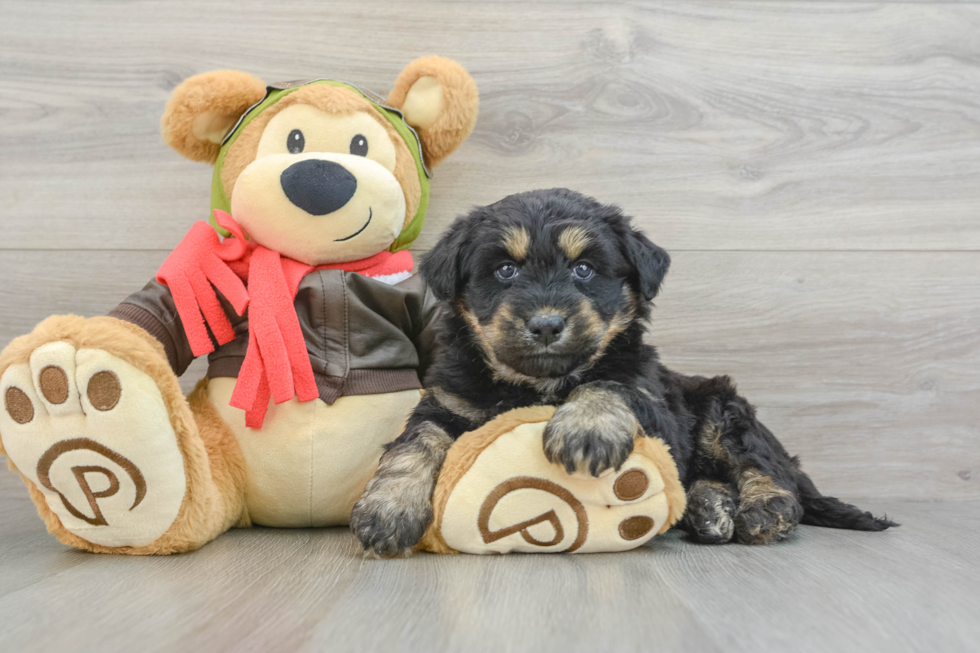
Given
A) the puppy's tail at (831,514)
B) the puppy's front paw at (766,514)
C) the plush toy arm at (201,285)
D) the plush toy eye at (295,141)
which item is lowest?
the puppy's tail at (831,514)

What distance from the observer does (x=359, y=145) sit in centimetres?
200

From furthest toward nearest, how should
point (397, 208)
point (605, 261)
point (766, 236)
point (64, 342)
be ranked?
point (766, 236), point (397, 208), point (605, 261), point (64, 342)

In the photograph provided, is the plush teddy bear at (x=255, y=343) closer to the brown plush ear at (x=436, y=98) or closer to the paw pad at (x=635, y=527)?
the brown plush ear at (x=436, y=98)

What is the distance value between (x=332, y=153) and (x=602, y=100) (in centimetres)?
110

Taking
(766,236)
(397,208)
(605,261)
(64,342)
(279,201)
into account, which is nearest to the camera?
(64,342)

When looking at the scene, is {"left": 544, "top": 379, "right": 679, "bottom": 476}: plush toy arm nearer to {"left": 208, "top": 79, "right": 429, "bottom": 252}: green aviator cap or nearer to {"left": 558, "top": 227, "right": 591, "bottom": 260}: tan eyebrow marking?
{"left": 558, "top": 227, "right": 591, "bottom": 260}: tan eyebrow marking

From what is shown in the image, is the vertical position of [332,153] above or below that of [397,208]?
above

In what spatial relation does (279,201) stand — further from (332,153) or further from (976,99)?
(976,99)

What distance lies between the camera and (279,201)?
1866mm

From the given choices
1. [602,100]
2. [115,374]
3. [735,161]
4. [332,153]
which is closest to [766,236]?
[735,161]

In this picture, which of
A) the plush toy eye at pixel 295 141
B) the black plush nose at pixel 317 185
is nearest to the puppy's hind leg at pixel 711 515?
the black plush nose at pixel 317 185

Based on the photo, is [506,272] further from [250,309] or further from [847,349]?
[847,349]

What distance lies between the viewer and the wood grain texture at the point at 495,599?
1.12m

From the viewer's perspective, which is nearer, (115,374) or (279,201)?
(115,374)
